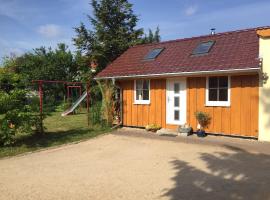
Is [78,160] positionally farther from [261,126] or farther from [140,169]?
[261,126]

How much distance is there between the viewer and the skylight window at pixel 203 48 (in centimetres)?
1384

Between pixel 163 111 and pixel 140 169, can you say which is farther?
pixel 163 111

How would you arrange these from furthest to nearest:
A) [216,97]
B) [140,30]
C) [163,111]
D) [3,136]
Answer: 1. [140,30]
2. [163,111]
3. [216,97]
4. [3,136]

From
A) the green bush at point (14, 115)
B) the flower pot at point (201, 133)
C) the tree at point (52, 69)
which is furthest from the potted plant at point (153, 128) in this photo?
the tree at point (52, 69)

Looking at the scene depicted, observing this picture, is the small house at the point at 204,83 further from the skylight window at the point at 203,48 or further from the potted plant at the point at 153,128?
the potted plant at the point at 153,128

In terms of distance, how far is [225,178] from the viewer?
708 cm

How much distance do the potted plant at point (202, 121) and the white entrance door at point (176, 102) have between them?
2.93 ft

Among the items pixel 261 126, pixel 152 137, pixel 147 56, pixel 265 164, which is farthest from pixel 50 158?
pixel 147 56

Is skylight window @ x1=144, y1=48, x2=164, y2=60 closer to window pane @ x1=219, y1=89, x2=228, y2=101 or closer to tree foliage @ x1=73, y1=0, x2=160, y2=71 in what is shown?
window pane @ x1=219, y1=89, x2=228, y2=101

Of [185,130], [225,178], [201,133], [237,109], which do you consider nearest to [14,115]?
[185,130]

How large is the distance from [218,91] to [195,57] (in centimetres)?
205

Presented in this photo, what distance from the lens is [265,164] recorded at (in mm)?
8312

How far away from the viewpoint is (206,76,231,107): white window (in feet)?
40.1

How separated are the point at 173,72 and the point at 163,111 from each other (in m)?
2.01
